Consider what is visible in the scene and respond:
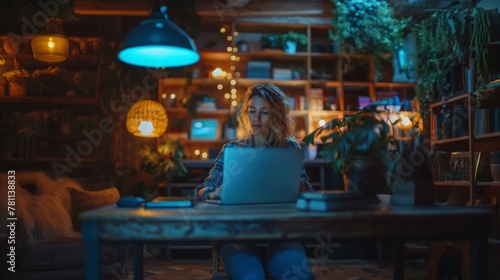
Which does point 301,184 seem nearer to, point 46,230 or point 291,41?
point 46,230

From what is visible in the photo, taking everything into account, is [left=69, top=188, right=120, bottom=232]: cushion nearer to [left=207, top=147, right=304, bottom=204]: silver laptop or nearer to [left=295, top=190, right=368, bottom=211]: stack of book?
[left=207, top=147, right=304, bottom=204]: silver laptop

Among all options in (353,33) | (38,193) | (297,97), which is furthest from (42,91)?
(353,33)

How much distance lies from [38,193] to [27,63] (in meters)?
1.34

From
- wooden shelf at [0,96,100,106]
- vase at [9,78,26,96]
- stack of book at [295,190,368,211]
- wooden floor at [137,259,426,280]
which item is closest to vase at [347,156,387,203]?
stack of book at [295,190,368,211]

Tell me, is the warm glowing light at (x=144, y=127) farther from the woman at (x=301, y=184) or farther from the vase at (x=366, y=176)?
the vase at (x=366, y=176)

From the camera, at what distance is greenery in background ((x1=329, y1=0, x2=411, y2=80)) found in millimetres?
4750

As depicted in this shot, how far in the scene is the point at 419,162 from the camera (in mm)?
1772

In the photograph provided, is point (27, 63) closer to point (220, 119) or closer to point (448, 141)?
point (220, 119)

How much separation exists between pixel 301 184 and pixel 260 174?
0.51 m

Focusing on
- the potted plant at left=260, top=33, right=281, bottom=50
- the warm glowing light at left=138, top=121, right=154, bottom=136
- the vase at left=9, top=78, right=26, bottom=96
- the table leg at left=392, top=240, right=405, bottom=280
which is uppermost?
the potted plant at left=260, top=33, right=281, bottom=50

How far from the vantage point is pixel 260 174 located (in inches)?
68.3

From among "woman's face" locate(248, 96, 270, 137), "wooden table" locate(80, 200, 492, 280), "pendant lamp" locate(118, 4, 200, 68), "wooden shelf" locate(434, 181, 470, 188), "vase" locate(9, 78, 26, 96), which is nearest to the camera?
"wooden table" locate(80, 200, 492, 280)

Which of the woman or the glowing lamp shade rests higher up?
the glowing lamp shade

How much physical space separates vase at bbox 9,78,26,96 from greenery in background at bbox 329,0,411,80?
10.4 feet
